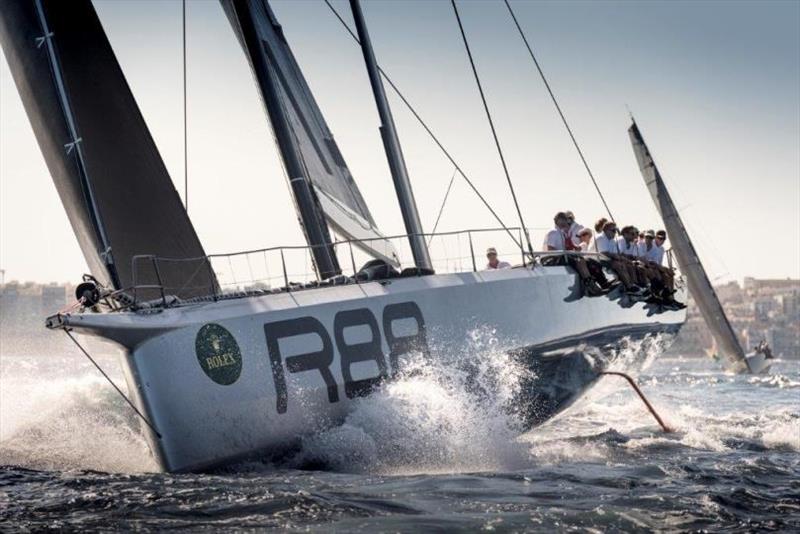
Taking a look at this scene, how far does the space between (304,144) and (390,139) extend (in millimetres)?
1116

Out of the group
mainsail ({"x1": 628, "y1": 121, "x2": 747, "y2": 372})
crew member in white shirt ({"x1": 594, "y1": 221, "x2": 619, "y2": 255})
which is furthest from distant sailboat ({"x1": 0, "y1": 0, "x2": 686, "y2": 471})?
mainsail ({"x1": 628, "y1": 121, "x2": 747, "y2": 372})

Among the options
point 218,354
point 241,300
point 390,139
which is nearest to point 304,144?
point 390,139

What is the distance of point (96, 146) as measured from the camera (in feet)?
27.5

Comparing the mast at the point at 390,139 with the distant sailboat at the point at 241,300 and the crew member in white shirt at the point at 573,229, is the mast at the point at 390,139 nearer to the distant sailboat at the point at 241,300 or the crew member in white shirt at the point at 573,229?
the distant sailboat at the point at 241,300

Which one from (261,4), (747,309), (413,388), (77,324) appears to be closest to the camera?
(77,324)

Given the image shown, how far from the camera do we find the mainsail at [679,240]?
1161 inches

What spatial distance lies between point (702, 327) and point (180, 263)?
10918 cm

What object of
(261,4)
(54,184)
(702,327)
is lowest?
(702,327)

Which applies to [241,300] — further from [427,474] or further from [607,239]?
[607,239]

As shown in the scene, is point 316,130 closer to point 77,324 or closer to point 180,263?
point 180,263

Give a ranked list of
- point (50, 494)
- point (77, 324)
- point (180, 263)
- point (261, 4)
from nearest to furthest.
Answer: point (50, 494) → point (77, 324) → point (180, 263) → point (261, 4)

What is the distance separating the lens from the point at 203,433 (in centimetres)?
703

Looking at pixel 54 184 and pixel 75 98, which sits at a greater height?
pixel 75 98

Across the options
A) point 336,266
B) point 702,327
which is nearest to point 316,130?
point 336,266
